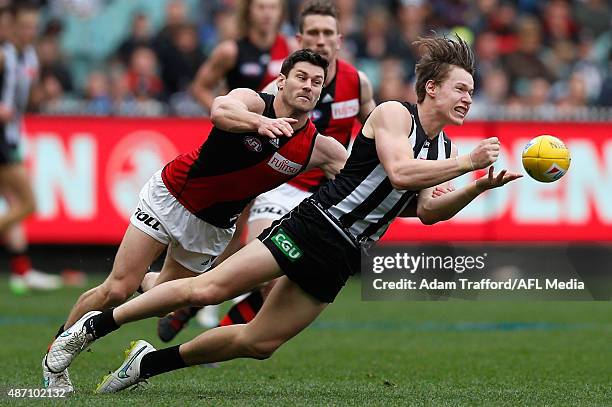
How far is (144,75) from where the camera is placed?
1681 cm

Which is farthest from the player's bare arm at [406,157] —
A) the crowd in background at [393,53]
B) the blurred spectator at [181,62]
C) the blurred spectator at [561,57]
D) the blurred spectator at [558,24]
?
the blurred spectator at [558,24]

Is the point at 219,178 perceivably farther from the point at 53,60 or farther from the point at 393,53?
the point at 53,60

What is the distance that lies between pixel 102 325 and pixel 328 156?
5.66ft

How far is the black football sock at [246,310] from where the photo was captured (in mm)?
8845

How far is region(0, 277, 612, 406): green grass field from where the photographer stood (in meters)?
7.35

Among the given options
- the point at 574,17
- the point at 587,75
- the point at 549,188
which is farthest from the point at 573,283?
the point at 574,17

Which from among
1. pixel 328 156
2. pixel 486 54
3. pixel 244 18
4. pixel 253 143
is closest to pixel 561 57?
pixel 486 54

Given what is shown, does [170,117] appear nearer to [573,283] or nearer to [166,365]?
[573,283]

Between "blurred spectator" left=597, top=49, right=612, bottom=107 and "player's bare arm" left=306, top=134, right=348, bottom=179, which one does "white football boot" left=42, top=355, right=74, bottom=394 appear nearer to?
"player's bare arm" left=306, top=134, right=348, bottom=179

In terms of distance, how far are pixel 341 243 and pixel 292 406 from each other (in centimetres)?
95

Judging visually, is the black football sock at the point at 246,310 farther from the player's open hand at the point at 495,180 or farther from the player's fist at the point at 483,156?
the player's fist at the point at 483,156

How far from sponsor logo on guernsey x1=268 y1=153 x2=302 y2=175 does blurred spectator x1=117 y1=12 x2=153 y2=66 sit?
10.4m

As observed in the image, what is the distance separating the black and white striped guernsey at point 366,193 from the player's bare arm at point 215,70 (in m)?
3.58

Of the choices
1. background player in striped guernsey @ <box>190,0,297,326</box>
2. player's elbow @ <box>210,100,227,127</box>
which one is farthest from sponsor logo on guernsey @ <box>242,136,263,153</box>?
background player in striped guernsey @ <box>190,0,297,326</box>
